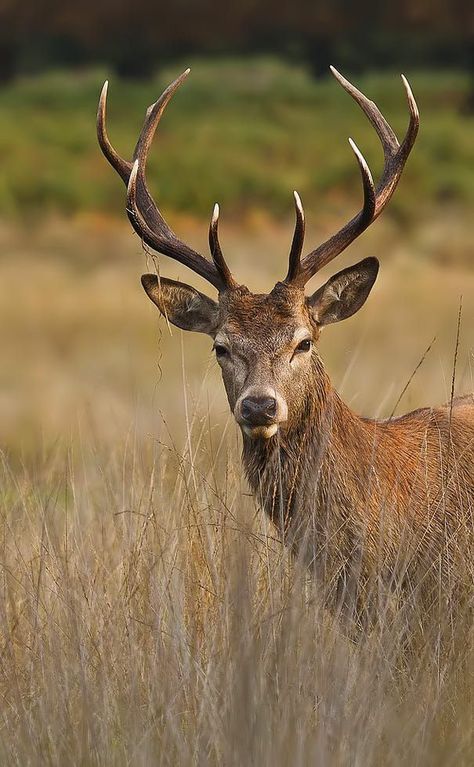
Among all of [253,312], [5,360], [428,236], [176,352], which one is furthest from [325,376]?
[428,236]

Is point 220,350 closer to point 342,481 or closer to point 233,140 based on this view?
point 342,481

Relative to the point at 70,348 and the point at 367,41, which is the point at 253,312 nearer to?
the point at 70,348

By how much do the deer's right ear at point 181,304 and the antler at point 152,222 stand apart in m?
0.10

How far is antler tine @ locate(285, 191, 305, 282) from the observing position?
5.59 metres

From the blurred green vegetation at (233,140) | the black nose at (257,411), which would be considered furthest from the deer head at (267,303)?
the blurred green vegetation at (233,140)

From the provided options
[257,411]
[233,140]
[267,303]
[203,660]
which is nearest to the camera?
[203,660]

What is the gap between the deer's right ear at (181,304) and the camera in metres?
6.13

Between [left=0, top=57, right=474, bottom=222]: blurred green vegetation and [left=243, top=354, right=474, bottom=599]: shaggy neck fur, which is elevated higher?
[left=0, top=57, right=474, bottom=222]: blurred green vegetation

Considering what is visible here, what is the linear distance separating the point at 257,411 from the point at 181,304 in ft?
3.54

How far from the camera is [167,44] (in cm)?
3384

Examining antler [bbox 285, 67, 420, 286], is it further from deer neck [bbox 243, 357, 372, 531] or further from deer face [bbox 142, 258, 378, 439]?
deer neck [bbox 243, 357, 372, 531]

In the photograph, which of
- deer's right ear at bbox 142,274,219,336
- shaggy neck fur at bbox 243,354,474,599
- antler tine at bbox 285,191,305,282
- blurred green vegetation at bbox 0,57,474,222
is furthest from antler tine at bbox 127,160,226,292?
blurred green vegetation at bbox 0,57,474,222

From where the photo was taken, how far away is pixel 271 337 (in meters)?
5.66

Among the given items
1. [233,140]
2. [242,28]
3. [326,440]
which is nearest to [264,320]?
[326,440]
